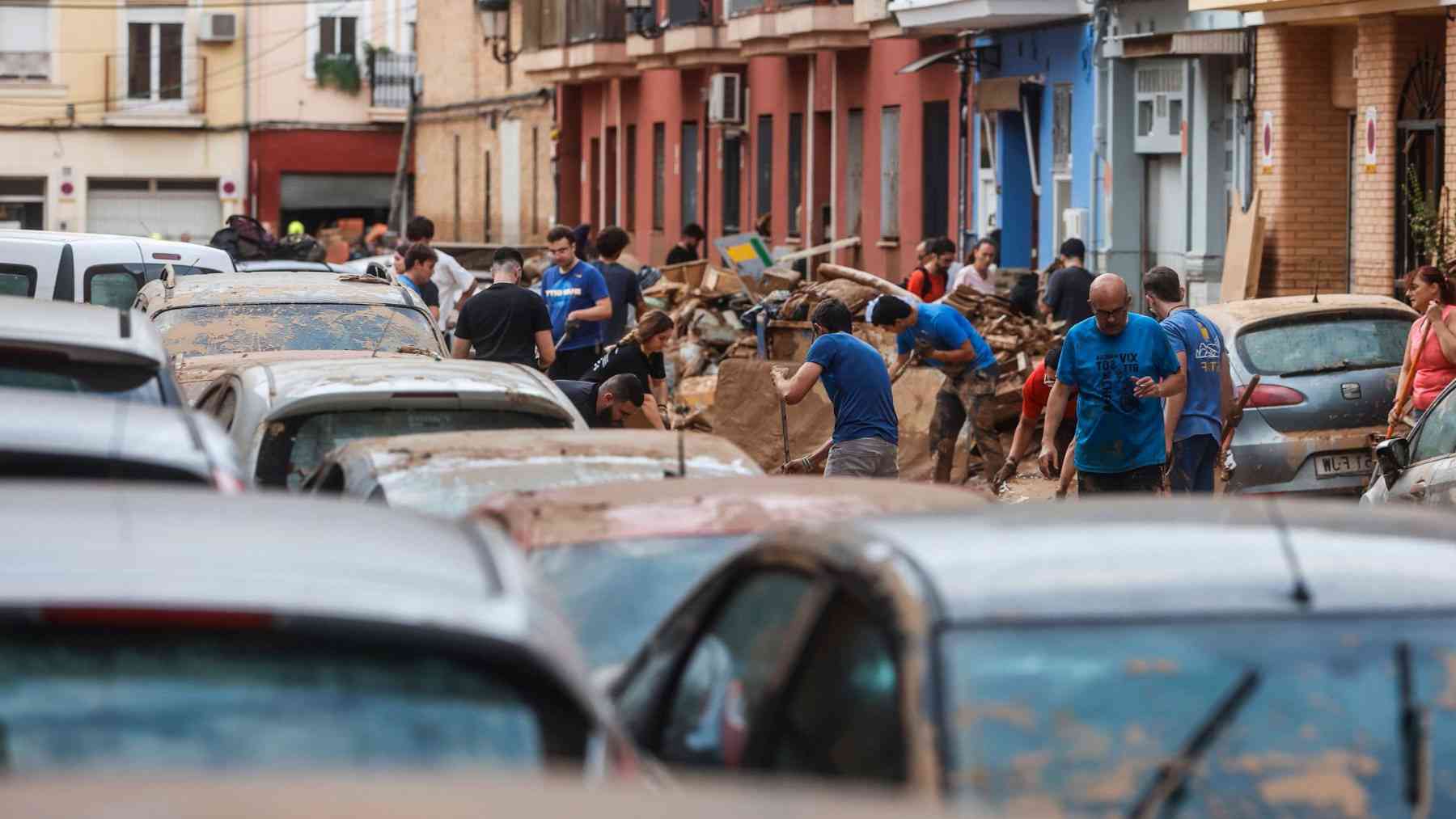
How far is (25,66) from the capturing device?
192ft

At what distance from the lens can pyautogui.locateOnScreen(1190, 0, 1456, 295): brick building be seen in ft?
65.7

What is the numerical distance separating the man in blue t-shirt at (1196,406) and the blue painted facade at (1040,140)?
43.3ft

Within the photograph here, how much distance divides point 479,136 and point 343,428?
45.0 m

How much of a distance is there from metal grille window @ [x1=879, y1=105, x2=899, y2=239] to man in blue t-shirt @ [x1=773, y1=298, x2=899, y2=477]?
18.8 meters

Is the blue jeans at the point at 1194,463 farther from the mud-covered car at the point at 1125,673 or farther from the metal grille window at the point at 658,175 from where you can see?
the metal grille window at the point at 658,175

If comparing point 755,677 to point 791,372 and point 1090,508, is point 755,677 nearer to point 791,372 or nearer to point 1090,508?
point 1090,508

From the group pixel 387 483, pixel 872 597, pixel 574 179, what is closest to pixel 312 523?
pixel 872 597

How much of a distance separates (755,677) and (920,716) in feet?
2.37

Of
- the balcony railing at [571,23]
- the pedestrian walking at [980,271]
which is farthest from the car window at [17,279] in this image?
the balcony railing at [571,23]

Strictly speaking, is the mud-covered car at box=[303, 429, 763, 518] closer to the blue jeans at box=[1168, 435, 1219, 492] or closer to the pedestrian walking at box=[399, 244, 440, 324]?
the blue jeans at box=[1168, 435, 1219, 492]

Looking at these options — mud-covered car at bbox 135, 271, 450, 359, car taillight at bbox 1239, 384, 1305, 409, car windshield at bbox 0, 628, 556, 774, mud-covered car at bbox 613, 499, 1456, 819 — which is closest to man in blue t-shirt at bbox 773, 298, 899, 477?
mud-covered car at bbox 135, 271, 450, 359

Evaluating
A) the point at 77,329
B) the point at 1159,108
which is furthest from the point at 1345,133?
the point at 77,329

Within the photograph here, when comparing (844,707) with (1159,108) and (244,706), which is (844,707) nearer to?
(244,706)

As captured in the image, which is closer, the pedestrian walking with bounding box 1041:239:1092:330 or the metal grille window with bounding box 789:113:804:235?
the pedestrian walking with bounding box 1041:239:1092:330
